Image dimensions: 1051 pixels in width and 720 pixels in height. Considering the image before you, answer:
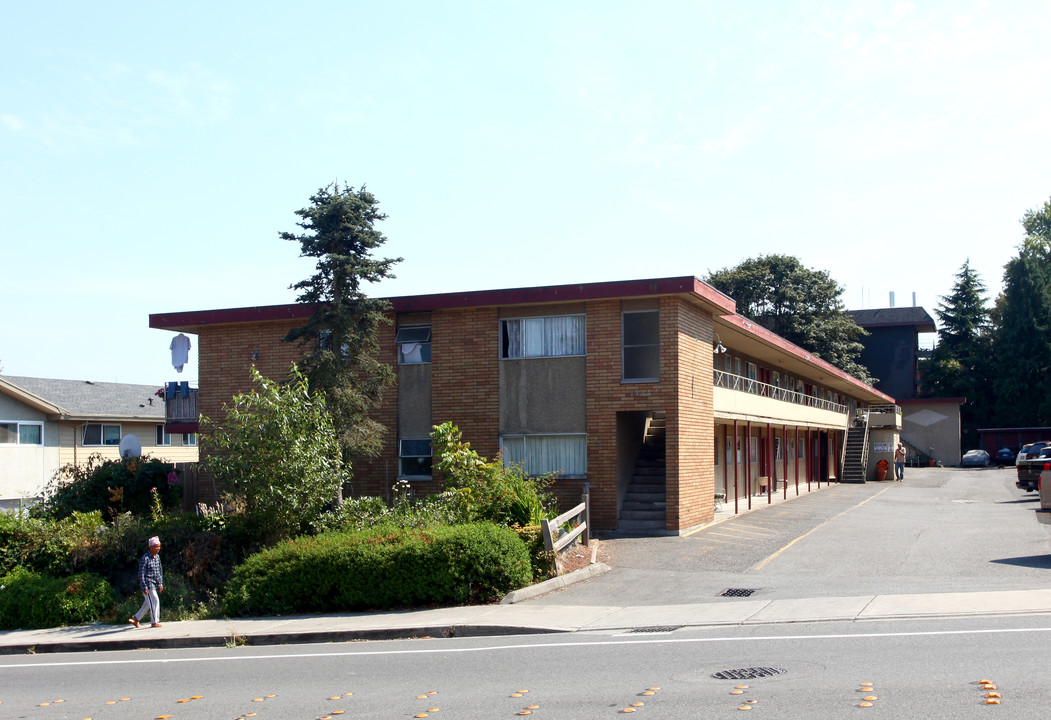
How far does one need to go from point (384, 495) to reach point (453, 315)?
15.2 feet

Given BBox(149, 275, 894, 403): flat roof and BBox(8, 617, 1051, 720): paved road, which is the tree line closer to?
BBox(149, 275, 894, 403): flat roof

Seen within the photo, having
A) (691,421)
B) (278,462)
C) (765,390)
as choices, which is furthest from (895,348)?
(278,462)

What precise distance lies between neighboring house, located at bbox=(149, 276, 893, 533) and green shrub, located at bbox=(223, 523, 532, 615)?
263 inches

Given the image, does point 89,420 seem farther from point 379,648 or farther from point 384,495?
point 379,648

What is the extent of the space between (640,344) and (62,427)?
1051 inches

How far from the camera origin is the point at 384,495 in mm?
22844

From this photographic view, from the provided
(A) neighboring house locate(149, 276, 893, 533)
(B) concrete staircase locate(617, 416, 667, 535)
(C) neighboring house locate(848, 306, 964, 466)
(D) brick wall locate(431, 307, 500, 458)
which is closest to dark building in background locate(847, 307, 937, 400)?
(C) neighboring house locate(848, 306, 964, 466)

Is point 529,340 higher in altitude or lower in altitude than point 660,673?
higher

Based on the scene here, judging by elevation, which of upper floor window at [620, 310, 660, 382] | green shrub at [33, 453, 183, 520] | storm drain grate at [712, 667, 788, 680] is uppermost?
upper floor window at [620, 310, 660, 382]

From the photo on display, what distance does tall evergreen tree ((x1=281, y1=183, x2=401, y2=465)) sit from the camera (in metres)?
20.0

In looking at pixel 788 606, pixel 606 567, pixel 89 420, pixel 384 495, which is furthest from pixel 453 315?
pixel 89 420

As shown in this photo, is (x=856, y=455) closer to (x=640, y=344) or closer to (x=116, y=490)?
(x=640, y=344)

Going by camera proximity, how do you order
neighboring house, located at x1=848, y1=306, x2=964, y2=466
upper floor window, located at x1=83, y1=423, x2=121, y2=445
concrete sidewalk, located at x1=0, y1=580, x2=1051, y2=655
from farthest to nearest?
neighboring house, located at x1=848, y1=306, x2=964, y2=466 → upper floor window, located at x1=83, y1=423, x2=121, y2=445 → concrete sidewalk, located at x1=0, y1=580, x2=1051, y2=655

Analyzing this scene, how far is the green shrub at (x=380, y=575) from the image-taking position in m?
14.4
